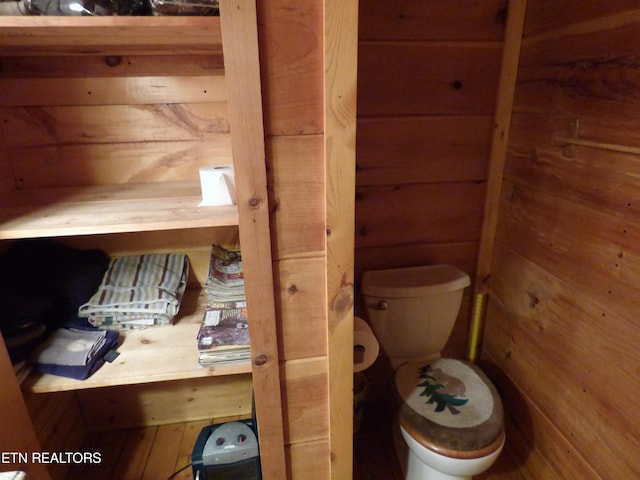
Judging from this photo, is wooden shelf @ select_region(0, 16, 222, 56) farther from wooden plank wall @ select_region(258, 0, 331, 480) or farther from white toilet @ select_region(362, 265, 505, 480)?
white toilet @ select_region(362, 265, 505, 480)

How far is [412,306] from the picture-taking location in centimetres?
138

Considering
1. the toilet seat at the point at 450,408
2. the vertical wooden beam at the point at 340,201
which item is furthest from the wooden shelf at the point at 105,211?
the toilet seat at the point at 450,408

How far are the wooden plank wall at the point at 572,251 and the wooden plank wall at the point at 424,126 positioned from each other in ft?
0.39

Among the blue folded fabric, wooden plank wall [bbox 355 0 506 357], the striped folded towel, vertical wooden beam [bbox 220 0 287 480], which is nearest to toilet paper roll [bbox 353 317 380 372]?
vertical wooden beam [bbox 220 0 287 480]

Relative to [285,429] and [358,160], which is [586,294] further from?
[285,429]

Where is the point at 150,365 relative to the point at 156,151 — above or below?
below

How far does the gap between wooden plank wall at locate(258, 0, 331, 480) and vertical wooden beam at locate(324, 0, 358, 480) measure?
23 mm

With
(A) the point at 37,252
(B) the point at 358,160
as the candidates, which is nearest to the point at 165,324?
(A) the point at 37,252

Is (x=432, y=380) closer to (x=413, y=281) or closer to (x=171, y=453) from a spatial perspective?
(x=413, y=281)

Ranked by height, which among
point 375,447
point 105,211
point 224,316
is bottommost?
point 375,447

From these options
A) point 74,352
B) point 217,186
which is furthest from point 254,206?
point 74,352

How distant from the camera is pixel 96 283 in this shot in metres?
1.18

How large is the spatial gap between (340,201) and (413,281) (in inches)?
28.9

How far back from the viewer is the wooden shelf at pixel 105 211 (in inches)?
33.5
